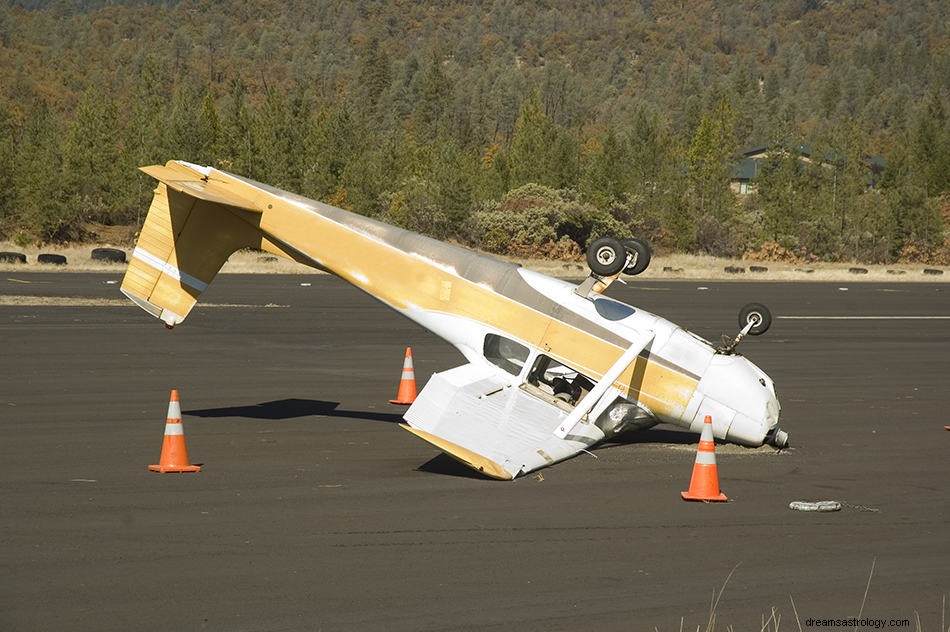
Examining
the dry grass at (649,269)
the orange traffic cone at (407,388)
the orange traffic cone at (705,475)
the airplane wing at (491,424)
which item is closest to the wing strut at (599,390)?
the airplane wing at (491,424)

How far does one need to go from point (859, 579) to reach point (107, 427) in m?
9.68

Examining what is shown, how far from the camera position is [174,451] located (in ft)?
41.2

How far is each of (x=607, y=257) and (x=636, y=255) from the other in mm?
522

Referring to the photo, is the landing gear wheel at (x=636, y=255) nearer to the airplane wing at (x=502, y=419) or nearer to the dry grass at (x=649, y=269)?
the airplane wing at (x=502, y=419)

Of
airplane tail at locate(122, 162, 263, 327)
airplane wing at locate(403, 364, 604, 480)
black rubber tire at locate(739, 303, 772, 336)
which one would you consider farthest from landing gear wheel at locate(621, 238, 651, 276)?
airplane tail at locate(122, 162, 263, 327)

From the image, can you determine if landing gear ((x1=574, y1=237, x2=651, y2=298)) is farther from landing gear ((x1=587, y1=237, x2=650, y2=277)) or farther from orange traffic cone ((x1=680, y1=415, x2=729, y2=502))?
orange traffic cone ((x1=680, y1=415, x2=729, y2=502))

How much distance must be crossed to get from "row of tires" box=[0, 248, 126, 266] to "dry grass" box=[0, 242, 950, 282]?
415mm

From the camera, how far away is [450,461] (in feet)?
44.6

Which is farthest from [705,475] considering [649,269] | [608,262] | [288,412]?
[649,269]

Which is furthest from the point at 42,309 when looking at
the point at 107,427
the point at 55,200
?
the point at 55,200

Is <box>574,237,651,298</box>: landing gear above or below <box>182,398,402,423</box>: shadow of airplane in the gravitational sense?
above

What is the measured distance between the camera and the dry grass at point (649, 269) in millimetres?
53906

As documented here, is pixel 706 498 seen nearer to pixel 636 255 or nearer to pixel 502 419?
pixel 502 419

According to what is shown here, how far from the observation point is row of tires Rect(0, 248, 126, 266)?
53.6 m
